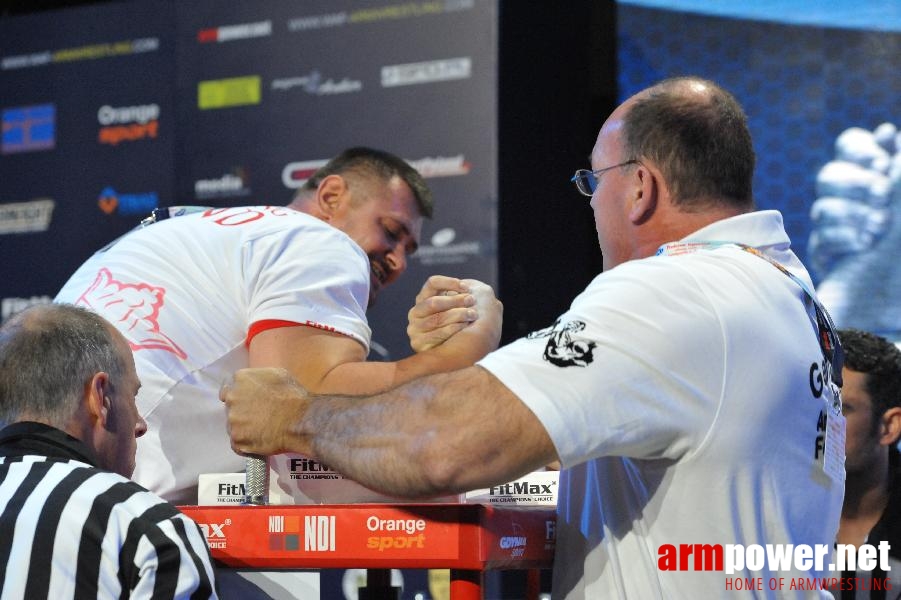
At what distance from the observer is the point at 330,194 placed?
297cm

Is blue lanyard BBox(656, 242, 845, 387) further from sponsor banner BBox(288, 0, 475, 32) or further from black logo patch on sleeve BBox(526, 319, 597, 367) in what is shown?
sponsor banner BBox(288, 0, 475, 32)

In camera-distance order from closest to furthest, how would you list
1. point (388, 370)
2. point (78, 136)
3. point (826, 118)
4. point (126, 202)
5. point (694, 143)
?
1. point (694, 143)
2. point (388, 370)
3. point (826, 118)
4. point (126, 202)
5. point (78, 136)

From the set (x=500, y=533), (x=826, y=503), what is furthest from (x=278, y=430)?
(x=826, y=503)

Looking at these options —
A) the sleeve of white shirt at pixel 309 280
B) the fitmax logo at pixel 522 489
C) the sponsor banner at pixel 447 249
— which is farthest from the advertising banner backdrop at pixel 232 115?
the fitmax logo at pixel 522 489

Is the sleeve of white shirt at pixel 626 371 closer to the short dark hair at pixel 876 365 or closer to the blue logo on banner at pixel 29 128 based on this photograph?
the short dark hair at pixel 876 365

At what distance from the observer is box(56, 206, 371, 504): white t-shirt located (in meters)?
2.04

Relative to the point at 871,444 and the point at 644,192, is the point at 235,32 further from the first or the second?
the point at 644,192

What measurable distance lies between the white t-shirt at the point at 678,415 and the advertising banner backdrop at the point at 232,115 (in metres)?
2.32

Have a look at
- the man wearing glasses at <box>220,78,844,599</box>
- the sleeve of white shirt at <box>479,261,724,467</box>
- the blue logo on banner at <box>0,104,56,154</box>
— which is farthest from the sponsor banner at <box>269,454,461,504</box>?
the blue logo on banner at <box>0,104,56,154</box>

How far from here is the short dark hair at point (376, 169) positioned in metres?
3.00

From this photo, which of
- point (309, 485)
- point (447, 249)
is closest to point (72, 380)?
point (309, 485)

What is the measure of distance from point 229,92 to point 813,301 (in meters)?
3.26

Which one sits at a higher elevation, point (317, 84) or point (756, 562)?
point (317, 84)

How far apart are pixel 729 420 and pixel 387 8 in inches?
121
